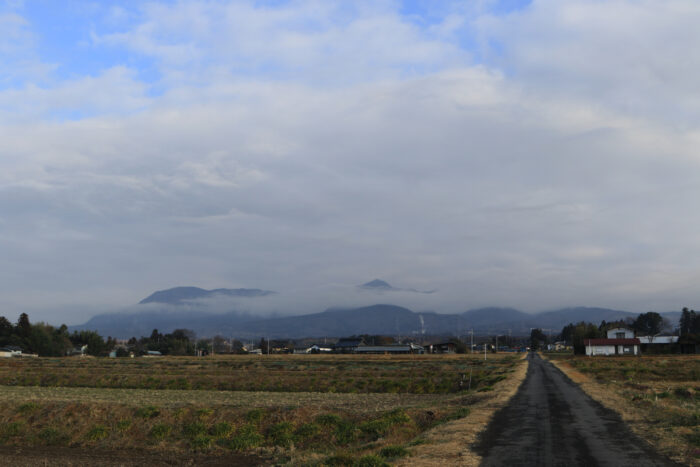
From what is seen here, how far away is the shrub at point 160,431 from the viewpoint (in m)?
31.9

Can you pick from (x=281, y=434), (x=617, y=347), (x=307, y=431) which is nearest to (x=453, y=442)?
(x=307, y=431)

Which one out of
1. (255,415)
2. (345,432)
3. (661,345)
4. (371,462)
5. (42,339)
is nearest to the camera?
(371,462)

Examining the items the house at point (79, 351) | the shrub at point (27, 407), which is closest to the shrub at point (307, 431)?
the shrub at point (27, 407)

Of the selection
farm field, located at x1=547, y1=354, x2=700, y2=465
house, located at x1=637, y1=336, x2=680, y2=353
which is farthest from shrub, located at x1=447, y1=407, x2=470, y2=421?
house, located at x1=637, y1=336, x2=680, y2=353

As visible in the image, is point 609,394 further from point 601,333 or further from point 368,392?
point 601,333

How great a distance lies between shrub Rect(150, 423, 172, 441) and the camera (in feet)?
105

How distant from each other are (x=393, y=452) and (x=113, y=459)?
1620 cm

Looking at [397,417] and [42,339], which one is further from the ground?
[397,417]

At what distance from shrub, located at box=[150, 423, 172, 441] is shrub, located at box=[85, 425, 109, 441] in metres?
3.15

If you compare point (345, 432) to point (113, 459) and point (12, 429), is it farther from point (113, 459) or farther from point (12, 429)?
point (12, 429)

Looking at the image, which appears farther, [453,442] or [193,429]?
[193,429]

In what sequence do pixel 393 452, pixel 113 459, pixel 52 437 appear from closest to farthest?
1. pixel 393 452
2. pixel 113 459
3. pixel 52 437

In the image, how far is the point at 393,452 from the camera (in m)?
20.2

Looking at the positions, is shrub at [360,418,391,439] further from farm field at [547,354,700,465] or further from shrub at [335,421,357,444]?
farm field at [547,354,700,465]
